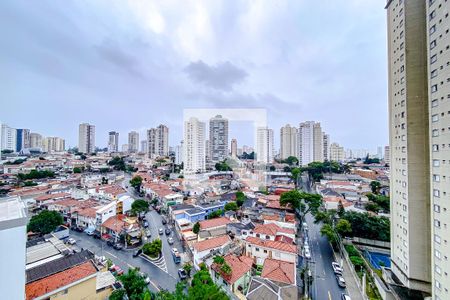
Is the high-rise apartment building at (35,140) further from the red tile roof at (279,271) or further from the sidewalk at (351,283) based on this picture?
the sidewalk at (351,283)

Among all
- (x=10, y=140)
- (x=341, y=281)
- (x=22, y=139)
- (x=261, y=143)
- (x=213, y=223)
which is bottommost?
(x=341, y=281)

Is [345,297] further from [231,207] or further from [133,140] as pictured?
[133,140]

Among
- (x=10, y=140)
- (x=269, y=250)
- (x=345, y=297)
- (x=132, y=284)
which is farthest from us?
(x=10, y=140)

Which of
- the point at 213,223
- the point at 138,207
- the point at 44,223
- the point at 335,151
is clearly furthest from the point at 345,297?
the point at 335,151

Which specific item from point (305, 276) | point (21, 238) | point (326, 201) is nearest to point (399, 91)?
point (305, 276)

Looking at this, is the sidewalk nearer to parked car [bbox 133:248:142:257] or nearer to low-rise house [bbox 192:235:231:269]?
low-rise house [bbox 192:235:231:269]

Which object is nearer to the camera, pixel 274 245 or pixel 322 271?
pixel 322 271

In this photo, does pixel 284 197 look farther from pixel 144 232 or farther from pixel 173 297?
pixel 173 297

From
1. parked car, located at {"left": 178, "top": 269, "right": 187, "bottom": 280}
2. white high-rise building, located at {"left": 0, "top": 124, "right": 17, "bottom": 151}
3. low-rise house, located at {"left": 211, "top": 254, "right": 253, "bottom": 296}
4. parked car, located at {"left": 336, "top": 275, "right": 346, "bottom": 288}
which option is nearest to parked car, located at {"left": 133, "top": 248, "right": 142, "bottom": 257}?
parked car, located at {"left": 178, "top": 269, "right": 187, "bottom": 280}
